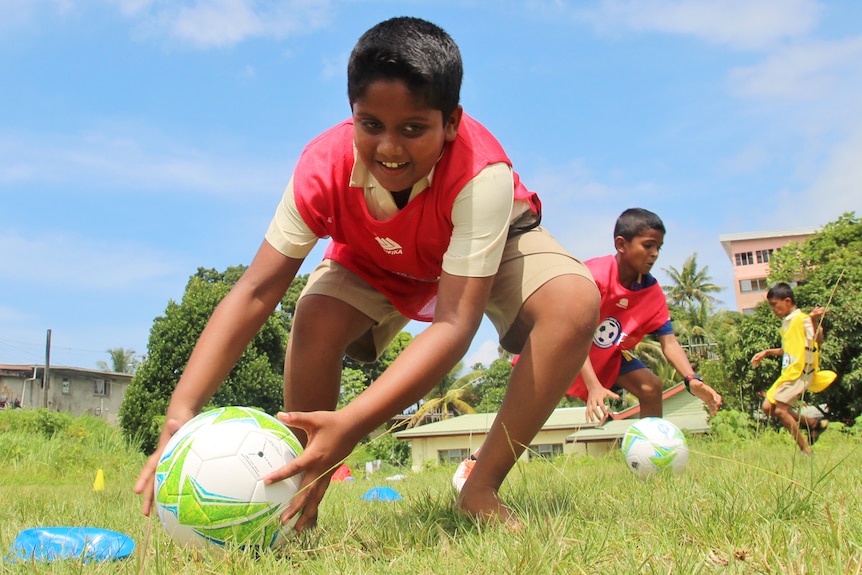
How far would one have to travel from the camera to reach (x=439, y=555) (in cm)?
194

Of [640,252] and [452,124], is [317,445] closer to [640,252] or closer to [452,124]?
[452,124]

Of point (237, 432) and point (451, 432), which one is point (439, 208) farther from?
point (451, 432)

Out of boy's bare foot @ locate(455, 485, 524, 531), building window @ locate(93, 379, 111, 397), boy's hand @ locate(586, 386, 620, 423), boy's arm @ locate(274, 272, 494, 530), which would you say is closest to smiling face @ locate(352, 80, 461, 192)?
boy's arm @ locate(274, 272, 494, 530)

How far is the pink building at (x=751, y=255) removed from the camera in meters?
76.9

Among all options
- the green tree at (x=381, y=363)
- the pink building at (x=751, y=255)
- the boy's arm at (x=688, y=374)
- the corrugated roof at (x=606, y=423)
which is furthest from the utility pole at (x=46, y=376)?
the pink building at (x=751, y=255)

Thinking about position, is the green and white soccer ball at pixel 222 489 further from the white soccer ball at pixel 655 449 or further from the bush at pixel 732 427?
the bush at pixel 732 427

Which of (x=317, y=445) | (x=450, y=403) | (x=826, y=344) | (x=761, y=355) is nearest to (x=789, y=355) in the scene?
(x=761, y=355)

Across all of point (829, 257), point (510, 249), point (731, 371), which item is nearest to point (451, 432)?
point (731, 371)

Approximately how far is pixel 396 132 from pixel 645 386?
4417mm

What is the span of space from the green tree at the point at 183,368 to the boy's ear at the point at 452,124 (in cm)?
1920

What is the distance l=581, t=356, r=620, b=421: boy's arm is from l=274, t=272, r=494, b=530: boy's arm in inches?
81.0

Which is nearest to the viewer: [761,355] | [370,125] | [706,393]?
[370,125]

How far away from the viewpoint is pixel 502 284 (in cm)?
292

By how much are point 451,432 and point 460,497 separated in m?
22.7
